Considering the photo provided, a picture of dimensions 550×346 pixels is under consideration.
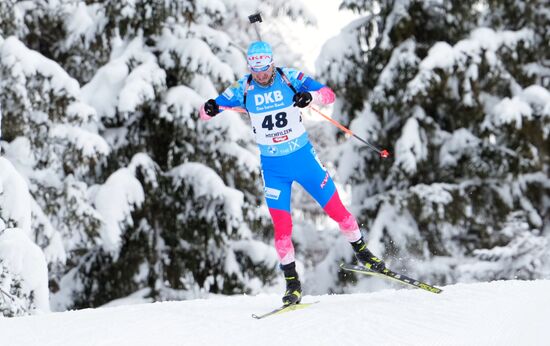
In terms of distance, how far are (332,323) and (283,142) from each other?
1.81 meters

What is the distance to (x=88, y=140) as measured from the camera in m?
10.5

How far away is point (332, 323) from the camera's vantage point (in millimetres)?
5461

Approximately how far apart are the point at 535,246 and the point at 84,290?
749 centimetres

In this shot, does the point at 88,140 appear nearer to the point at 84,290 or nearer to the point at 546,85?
the point at 84,290

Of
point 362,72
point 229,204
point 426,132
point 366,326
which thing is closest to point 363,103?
point 362,72

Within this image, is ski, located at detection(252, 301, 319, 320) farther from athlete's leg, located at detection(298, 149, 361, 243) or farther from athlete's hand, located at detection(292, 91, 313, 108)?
athlete's hand, located at detection(292, 91, 313, 108)

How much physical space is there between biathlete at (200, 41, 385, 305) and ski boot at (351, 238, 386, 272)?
0.26 m

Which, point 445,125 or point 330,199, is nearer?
point 330,199

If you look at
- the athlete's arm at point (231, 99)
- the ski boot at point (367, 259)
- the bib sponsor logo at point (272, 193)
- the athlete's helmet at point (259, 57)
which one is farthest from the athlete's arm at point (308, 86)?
the ski boot at point (367, 259)

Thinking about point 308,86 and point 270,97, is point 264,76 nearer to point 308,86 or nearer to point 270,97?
point 270,97

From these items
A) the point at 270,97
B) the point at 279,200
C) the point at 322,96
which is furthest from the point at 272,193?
the point at 322,96

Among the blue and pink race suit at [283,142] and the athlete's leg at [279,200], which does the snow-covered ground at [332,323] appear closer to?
the athlete's leg at [279,200]

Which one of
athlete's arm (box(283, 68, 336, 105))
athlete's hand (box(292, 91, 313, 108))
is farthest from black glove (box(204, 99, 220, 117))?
athlete's hand (box(292, 91, 313, 108))

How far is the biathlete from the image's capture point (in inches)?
254
